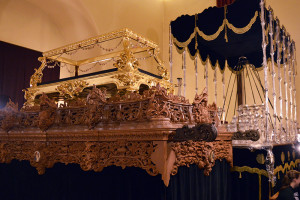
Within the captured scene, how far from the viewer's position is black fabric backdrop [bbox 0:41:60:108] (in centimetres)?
620

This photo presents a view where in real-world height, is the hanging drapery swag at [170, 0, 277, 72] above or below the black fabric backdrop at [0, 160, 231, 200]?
above

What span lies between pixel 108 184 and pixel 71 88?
2711mm

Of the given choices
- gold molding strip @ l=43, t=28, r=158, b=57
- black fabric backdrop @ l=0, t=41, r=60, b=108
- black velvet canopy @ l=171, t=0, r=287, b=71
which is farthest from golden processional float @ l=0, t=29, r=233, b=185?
black fabric backdrop @ l=0, t=41, r=60, b=108

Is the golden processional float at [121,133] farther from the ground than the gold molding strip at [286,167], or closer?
farther from the ground

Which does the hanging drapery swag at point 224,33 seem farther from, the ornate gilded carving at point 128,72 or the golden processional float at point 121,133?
the golden processional float at point 121,133

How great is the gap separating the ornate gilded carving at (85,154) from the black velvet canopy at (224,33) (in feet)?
10.6

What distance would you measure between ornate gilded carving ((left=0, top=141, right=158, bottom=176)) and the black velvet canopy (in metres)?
3.24

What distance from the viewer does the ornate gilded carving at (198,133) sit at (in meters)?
1.70

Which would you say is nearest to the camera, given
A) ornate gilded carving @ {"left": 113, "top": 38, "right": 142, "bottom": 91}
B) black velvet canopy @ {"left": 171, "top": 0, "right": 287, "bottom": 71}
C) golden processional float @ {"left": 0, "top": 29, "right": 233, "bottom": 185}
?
golden processional float @ {"left": 0, "top": 29, "right": 233, "bottom": 185}

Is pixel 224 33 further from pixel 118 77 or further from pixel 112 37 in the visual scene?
pixel 118 77

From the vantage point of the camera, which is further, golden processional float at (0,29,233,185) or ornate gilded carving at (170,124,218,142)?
golden processional float at (0,29,233,185)

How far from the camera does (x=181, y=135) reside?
1775mm

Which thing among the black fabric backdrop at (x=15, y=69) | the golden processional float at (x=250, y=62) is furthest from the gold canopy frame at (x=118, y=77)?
the black fabric backdrop at (x=15, y=69)

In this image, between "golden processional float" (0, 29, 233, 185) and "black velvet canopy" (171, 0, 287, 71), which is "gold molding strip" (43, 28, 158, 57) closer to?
"black velvet canopy" (171, 0, 287, 71)
